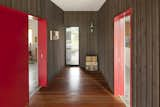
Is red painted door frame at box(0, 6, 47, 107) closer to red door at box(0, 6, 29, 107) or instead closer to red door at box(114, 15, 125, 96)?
red door at box(0, 6, 29, 107)

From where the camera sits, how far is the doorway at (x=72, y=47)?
11.9 m

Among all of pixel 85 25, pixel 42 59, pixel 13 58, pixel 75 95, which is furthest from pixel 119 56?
pixel 85 25

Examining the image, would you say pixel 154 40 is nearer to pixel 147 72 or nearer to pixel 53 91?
pixel 147 72

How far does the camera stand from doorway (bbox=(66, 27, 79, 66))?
39.1 feet

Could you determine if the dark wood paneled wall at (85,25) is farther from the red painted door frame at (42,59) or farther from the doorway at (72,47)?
the red painted door frame at (42,59)

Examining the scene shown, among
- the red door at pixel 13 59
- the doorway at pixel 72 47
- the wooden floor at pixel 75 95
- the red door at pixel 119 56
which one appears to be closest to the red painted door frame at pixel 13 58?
the red door at pixel 13 59

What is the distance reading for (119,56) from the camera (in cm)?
586

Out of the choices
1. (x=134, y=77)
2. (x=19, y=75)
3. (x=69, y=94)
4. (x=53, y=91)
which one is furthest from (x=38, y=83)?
(x=134, y=77)

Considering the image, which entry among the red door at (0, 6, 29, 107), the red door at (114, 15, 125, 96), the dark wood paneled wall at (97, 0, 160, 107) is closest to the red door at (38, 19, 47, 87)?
the red door at (0, 6, 29, 107)

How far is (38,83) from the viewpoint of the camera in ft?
23.9

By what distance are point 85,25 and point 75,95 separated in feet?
20.0

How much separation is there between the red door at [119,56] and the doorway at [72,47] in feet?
19.8

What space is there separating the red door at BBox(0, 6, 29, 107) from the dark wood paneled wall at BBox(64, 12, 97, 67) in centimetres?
679

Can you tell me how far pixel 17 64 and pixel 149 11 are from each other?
2.66 metres
